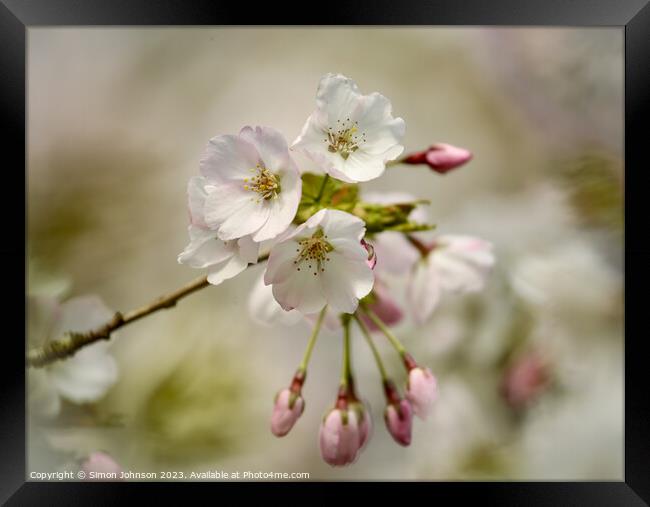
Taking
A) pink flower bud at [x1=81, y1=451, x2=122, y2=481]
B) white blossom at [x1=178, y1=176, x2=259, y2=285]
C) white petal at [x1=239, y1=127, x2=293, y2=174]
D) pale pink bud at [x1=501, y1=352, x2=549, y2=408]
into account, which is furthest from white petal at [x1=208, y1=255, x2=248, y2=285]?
pale pink bud at [x1=501, y1=352, x2=549, y2=408]

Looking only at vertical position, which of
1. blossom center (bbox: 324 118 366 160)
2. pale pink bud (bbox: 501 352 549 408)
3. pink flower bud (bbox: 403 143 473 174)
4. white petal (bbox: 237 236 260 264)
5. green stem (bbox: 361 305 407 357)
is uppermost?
pink flower bud (bbox: 403 143 473 174)

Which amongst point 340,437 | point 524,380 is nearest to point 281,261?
point 340,437

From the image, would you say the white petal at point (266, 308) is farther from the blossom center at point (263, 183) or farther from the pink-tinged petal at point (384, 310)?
the blossom center at point (263, 183)

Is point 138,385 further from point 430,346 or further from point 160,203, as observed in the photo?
point 430,346

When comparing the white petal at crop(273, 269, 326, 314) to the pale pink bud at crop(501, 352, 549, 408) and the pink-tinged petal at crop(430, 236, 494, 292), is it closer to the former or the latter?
the pink-tinged petal at crop(430, 236, 494, 292)

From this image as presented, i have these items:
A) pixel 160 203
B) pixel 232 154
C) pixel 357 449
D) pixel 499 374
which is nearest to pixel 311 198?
pixel 232 154

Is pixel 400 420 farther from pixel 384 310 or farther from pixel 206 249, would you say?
pixel 206 249
